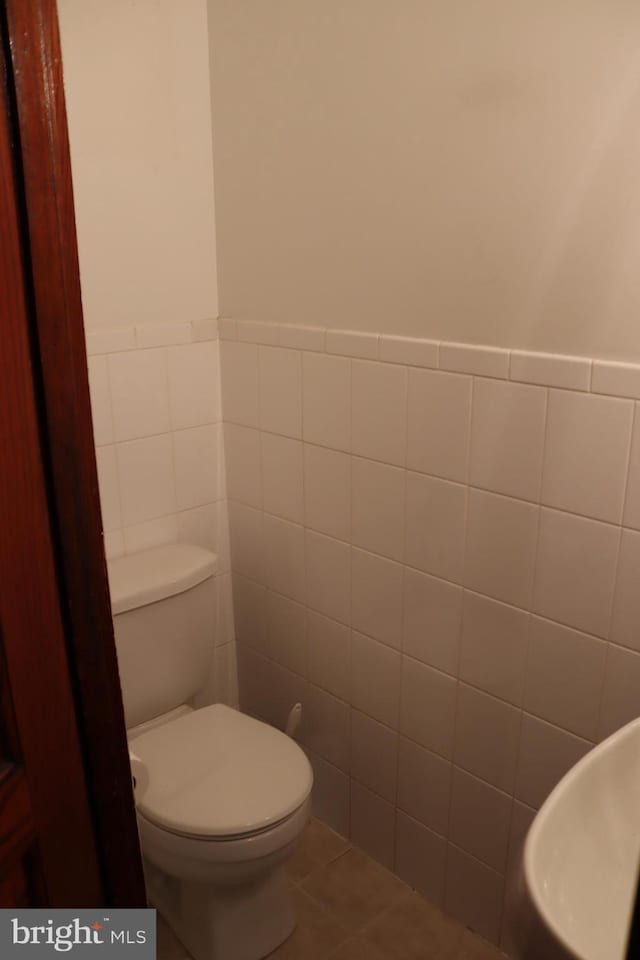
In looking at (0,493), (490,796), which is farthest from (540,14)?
(490,796)

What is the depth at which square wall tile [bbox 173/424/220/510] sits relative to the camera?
2.02m

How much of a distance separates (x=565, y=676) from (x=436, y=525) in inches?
15.1

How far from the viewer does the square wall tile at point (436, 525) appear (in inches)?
63.0

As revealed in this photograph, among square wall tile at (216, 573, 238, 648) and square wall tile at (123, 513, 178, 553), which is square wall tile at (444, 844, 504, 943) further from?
square wall tile at (123, 513, 178, 553)

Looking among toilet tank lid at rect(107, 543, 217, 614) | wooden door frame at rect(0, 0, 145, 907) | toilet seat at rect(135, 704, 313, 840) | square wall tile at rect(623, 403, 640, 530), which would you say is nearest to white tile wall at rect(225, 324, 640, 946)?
square wall tile at rect(623, 403, 640, 530)

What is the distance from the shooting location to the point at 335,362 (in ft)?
5.74

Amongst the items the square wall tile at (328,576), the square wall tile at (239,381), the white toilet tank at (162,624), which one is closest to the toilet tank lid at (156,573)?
the white toilet tank at (162,624)

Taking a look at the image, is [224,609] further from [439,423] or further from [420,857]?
[439,423]

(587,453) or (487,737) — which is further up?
(587,453)

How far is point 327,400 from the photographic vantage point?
1.79 metres

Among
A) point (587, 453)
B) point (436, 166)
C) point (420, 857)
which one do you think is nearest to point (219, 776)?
point (420, 857)

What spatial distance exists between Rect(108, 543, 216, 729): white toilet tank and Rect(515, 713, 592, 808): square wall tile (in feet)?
2.62

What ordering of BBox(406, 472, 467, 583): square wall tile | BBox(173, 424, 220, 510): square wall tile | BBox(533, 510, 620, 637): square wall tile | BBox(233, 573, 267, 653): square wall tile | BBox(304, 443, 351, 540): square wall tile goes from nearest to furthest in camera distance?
1. BBox(533, 510, 620, 637): square wall tile
2. BBox(406, 472, 467, 583): square wall tile
3. BBox(304, 443, 351, 540): square wall tile
4. BBox(173, 424, 220, 510): square wall tile
5. BBox(233, 573, 267, 653): square wall tile

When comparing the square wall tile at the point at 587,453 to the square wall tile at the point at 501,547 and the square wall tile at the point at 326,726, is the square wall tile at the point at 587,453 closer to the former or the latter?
the square wall tile at the point at 501,547
